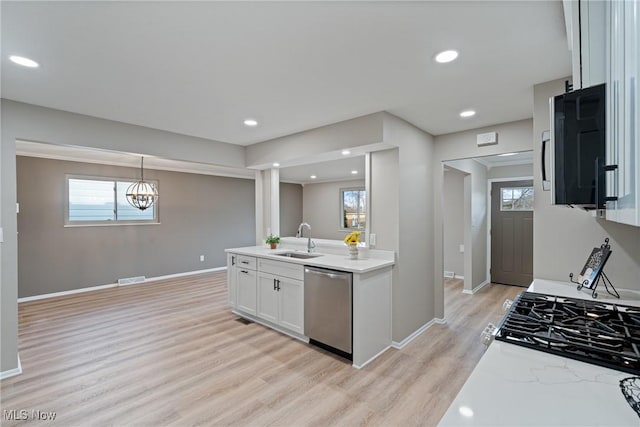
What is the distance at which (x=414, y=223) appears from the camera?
3340 millimetres

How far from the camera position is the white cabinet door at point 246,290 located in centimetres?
378

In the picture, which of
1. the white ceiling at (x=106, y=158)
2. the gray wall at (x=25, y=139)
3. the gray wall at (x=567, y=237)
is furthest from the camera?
the white ceiling at (x=106, y=158)

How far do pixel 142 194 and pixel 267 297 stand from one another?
339 cm

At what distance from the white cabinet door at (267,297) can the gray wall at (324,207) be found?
5.09 meters

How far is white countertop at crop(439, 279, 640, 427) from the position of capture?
2.34 ft

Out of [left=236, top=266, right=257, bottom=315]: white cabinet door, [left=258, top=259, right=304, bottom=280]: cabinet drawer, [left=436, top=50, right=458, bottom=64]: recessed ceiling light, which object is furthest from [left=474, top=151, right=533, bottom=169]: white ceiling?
[left=236, top=266, right=257, bottom=315]: white cabinet door

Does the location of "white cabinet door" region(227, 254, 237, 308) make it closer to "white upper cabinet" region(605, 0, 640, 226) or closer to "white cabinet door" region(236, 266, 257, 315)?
"white cabinet door" region(236, 266, 257, 315)

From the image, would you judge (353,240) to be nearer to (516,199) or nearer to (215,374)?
(215,374)

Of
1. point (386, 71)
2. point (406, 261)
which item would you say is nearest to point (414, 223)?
point (406, 261)

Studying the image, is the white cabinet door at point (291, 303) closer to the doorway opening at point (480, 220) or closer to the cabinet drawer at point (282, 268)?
the cabinet drawer at point (282, 268)

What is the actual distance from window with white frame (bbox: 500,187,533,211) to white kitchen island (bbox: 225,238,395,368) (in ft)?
12.6

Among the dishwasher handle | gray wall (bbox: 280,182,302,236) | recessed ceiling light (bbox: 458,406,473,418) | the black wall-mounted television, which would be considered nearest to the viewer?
recessed ceiling light (bbox: 458,406,473,418)

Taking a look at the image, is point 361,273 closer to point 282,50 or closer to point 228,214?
point 282,50

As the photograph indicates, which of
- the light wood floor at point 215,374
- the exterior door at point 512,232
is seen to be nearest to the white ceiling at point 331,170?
the exterior door at point 512,232
